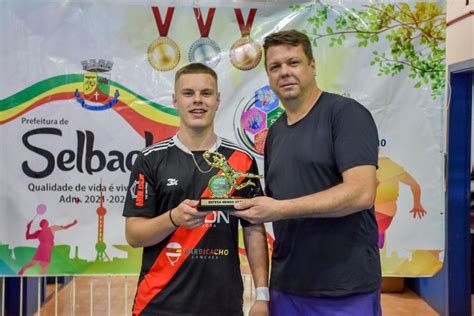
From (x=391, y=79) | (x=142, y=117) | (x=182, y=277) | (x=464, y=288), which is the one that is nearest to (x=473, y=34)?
(x=391, y=79)

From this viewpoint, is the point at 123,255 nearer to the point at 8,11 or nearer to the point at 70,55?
the point at 70,55

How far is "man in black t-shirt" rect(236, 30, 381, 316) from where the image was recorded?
1.57m

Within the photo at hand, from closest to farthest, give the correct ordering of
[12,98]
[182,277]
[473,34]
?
[182,277] → [12,98] → [473,34]

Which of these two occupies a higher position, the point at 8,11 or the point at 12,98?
the point at 8,11

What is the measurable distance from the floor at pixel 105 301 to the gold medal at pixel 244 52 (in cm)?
166

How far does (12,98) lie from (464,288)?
2891 mm

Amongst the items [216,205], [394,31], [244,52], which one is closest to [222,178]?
[216,205]

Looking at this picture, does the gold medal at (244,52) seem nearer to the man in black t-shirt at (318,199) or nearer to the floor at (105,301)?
the man in black t-shirt at (318,199)

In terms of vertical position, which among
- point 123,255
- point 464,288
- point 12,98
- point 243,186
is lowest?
point 464,288

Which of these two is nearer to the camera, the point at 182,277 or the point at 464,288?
the point at 182,277

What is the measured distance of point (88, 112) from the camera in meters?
2.70

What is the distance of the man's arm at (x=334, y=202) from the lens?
154cm

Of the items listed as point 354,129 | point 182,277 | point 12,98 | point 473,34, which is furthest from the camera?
point 473,34

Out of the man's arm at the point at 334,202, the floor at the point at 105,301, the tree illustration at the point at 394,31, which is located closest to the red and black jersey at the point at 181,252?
the man's arm at the point at 334,202
